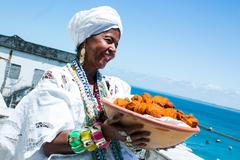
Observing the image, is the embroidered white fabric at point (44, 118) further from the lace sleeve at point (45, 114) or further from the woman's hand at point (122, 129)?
the woman's hand at point (122, 129)

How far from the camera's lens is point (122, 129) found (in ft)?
6.94

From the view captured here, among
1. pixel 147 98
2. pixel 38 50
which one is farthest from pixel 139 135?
pixel 38 50

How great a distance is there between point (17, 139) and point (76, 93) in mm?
478

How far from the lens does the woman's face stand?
8.24 feet

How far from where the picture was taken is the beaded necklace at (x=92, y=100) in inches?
96.2

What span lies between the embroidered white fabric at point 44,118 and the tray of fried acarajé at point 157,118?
0.28 metres

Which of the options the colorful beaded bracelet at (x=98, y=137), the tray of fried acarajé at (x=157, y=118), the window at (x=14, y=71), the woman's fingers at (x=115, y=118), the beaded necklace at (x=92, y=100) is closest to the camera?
the tray of fried acarajé at (x=157, y=118)

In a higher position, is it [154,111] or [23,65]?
[154,111]

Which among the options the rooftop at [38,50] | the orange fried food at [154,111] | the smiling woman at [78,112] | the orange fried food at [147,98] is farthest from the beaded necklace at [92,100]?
the rooftop at [38,50]

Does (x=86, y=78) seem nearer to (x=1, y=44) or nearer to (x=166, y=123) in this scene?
(x=166, y=123)

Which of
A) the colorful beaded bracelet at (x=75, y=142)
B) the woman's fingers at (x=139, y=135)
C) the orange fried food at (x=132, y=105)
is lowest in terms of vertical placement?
the colorful beaded bracelet at (x=75, y=142)

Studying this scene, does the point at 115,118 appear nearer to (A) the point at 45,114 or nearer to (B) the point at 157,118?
(B) the point at 157,118

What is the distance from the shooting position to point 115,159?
8.15ft

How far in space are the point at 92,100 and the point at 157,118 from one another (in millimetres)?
633
